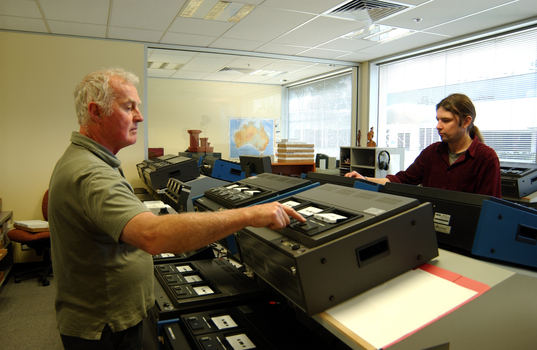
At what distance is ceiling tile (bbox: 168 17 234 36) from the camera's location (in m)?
3.96

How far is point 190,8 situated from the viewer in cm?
365

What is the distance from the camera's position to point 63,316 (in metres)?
1.10

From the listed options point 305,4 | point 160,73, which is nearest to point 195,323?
point 305,4

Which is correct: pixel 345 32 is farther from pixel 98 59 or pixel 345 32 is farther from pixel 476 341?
pixel 476 341

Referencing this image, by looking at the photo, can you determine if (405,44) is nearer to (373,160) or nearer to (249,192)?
(373,160)

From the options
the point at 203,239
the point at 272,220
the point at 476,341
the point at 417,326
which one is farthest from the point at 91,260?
the point at 476,341

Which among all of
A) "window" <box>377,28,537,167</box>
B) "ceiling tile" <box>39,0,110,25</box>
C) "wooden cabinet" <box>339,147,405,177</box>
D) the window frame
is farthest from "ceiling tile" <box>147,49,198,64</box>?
"window" <box>377,28,537,167</box>

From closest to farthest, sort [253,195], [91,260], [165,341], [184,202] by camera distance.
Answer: [91,260] → [165,341] → [253,195] → [184,202]

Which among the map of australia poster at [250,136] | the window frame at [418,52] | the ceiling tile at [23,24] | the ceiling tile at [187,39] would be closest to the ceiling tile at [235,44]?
the ceiling tile at [187,39]

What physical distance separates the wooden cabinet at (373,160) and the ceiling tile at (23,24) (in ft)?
14.2

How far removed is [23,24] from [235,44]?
2.39 metres

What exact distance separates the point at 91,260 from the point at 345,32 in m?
4.12

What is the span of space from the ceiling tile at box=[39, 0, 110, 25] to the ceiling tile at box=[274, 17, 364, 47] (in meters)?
2.04

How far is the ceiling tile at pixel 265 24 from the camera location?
374 centimetres
